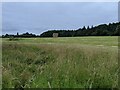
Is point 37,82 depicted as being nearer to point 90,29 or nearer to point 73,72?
point 73,72

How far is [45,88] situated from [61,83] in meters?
0.42

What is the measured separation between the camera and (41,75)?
737cm

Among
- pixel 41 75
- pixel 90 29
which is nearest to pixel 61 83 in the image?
pixel 41 75

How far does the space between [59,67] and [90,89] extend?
5.07 feet

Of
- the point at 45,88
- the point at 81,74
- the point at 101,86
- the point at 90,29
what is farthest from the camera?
the point at 90,29

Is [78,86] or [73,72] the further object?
[73,72]

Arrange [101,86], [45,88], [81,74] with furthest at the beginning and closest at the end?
[81,74], [101,86], [45,88]

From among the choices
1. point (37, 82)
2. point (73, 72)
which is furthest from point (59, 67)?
point (37, 82)

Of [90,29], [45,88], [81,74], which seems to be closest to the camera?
[45,88]

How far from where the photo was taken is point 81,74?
7.48 m

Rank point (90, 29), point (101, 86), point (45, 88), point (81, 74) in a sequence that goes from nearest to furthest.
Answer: point (45, 88) → point (101, 86) → point (81, 74) → point (90, 29)

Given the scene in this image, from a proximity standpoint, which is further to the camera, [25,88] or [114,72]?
[114,72]

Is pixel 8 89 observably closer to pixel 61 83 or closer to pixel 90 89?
pixel 61 83

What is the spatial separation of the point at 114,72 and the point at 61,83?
1.66 metres
